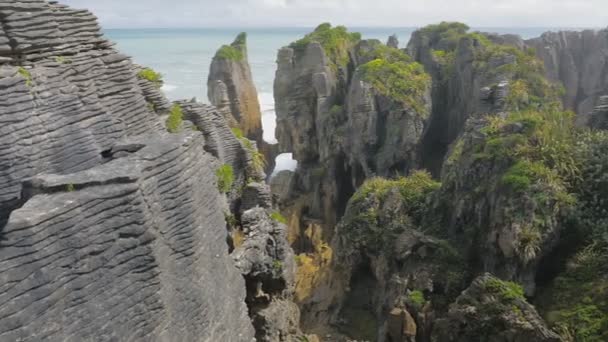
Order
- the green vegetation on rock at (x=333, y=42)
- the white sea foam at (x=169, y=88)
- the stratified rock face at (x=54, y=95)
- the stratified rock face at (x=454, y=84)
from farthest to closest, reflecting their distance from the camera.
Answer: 1. the white sea foam at (x=169, y=88)
2. the green vegetation on rock at (x=333, y=42)
3. the stratified rock face at (x=454, y=84)
4. the stratified rock face at (x=54, y=95)

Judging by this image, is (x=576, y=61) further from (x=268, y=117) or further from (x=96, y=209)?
(x=96, y=209)

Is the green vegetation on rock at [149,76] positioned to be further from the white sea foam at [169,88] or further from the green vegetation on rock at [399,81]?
the white sea foam at [169,88]

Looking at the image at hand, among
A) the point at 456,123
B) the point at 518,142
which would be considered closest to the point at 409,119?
the point at 456,123

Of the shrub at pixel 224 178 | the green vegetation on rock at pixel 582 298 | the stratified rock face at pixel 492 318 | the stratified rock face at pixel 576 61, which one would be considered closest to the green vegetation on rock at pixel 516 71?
the stratified rock face at pixel 576 61

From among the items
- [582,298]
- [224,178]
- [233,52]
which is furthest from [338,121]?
[582,298]

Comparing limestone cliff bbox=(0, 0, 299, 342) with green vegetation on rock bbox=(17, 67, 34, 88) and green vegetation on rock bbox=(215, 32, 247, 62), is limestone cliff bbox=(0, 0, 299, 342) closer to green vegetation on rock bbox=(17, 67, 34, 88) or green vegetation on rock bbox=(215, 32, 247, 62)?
green vegetation on rock bbox=(17, 67, 34, 88)

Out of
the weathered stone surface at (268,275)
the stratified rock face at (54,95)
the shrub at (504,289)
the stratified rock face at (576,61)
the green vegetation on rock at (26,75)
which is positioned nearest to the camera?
the stratified rock face at (54,95)
